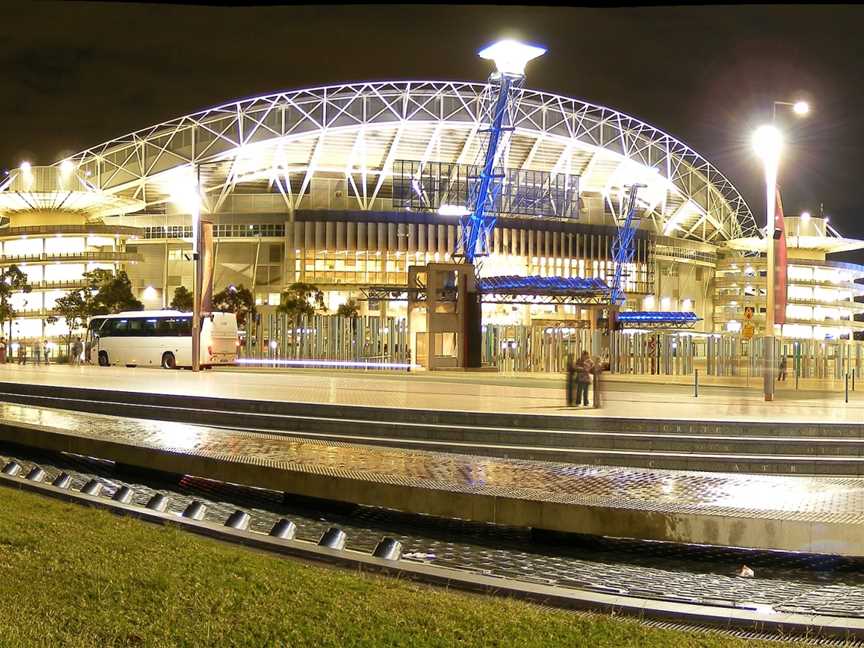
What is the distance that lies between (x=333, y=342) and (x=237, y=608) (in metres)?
41.9

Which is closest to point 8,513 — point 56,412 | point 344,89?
point 56,412

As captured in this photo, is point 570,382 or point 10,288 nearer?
point 570,382

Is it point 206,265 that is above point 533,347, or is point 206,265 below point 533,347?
above

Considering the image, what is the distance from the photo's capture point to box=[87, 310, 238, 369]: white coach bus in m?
46.3

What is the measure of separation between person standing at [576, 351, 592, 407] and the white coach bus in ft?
82.0

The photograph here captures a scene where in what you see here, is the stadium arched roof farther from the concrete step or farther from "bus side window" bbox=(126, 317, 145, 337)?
the concrete step

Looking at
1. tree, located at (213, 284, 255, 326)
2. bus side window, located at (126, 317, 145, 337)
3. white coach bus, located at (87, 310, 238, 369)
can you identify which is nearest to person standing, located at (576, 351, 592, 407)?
white coach bus, located at (87, 310, 238, 369)

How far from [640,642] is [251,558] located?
346cm

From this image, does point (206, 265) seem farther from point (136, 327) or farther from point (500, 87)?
point (500, 87)

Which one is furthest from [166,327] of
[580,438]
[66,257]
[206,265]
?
[66,257]

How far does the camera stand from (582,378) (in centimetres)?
2288

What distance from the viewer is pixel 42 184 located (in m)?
104

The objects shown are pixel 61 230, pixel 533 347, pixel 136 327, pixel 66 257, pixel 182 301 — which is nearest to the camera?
pixel 533 347

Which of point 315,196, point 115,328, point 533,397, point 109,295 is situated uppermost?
point 315,196
